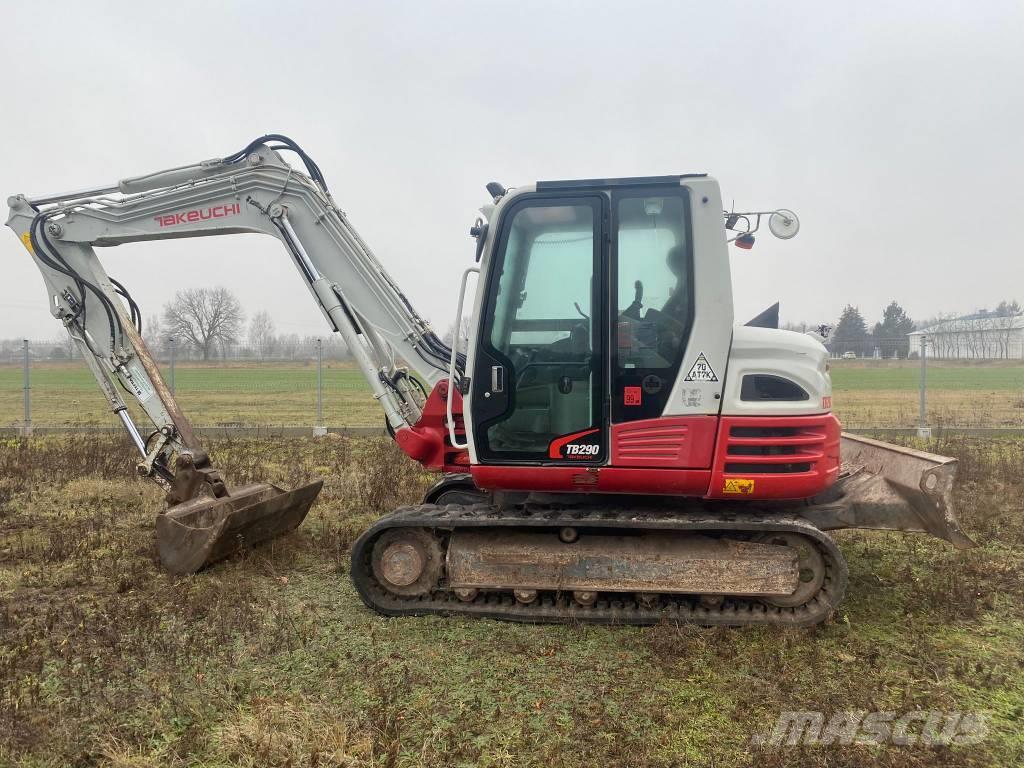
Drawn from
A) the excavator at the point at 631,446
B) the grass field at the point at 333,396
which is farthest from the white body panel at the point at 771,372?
the grass field at the point at 333,396

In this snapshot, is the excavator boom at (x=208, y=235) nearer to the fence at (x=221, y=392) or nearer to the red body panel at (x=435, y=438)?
the red body panel at (x=435, y=438)

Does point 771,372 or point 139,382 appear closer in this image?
point 771,372

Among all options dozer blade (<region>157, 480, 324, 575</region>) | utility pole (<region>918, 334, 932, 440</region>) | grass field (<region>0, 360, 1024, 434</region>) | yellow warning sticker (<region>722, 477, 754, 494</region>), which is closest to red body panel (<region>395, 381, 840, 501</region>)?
yellow warning sticker (<region>722, 477, 754, 494</region>)

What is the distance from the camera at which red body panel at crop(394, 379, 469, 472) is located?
17.3 feet

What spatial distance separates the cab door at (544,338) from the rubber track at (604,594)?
42 centimetres

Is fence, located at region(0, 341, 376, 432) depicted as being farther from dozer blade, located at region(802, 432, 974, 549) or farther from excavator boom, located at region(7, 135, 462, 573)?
dozer blade, located at region(802, 432, 974, 549)

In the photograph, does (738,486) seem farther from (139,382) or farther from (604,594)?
(139,382)

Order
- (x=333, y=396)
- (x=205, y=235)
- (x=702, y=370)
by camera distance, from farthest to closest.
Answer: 1. (x=333, y=396)
2. (x=205, y=235)
3. (x=702, y=370)

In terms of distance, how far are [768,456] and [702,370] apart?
2.32 ft

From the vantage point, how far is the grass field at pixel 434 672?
326cm

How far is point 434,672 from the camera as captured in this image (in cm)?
402
